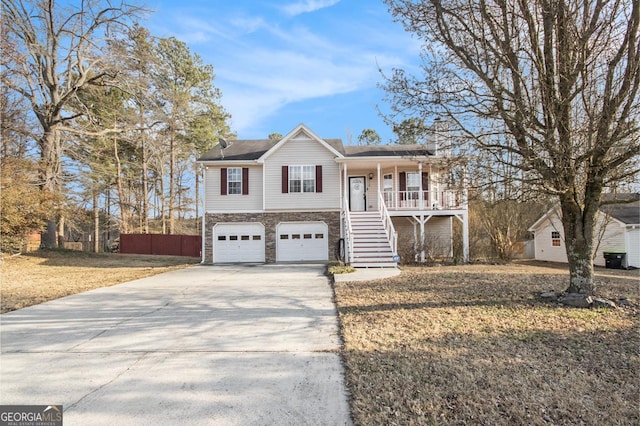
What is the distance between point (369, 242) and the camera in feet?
44.5

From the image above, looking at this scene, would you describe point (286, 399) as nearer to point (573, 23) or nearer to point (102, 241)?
point (573, 23)

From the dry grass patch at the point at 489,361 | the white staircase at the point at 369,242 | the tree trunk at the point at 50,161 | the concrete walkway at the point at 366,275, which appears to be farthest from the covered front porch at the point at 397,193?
the tree trunk at the point at 50,161

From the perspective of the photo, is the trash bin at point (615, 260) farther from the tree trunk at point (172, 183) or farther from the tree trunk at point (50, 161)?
the tree trunk at point (172, 183)

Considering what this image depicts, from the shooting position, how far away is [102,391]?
3.48m

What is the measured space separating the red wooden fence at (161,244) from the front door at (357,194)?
12.1 meters

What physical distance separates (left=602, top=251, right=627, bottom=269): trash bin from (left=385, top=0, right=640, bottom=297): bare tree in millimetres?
15782

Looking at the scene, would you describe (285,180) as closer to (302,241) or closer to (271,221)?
(271,221)

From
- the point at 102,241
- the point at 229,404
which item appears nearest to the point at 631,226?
the point at 229,404

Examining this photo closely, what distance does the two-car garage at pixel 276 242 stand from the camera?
16.9m

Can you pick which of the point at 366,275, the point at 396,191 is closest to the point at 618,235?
the point at 396,191

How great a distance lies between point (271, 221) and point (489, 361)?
13716 millimetres

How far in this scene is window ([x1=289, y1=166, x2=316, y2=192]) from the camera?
1683 centimetres

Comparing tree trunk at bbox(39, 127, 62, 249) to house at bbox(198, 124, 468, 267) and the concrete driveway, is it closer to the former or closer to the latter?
house at bbox(198, 124, 468, 267)

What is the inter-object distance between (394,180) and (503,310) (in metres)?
11.4
